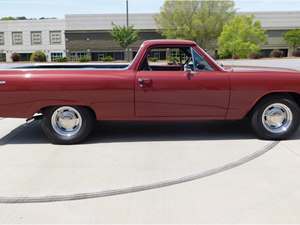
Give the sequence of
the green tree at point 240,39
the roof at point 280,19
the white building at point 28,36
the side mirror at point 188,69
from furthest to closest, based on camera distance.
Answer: the white building at point 28,36, the roof at point 280,19, the green tree at point 240,39, the side mirror at point 188,69

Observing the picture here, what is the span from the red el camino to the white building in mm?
75208

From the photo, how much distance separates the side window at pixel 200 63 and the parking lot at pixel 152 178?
1.17 meters

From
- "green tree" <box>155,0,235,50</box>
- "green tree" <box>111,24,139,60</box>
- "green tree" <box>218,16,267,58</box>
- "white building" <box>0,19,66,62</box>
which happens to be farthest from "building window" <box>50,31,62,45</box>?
"green tree" <box>218,16,267,58</box>

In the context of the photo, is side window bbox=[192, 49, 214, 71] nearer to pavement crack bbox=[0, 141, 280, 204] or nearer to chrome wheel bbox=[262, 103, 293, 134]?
chrome wheel bbox=[262, 103, 293, 134]

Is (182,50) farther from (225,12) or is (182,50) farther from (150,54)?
(225,12)

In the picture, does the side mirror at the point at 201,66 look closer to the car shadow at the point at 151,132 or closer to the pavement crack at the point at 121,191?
the car shadow at the point at 151,132

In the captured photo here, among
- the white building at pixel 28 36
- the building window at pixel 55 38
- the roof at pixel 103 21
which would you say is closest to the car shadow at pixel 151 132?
the roof at pixel 103 21

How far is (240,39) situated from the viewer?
5322cm

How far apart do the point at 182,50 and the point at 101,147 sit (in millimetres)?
2120

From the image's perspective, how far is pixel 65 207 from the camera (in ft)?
12.1

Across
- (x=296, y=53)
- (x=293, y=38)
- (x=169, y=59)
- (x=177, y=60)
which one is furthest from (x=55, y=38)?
(x=177, y=60)

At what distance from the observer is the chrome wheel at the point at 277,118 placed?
6047mm

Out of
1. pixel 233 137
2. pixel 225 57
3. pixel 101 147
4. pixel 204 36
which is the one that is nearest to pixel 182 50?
pixel 233 137

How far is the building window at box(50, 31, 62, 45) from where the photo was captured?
3046 inches
